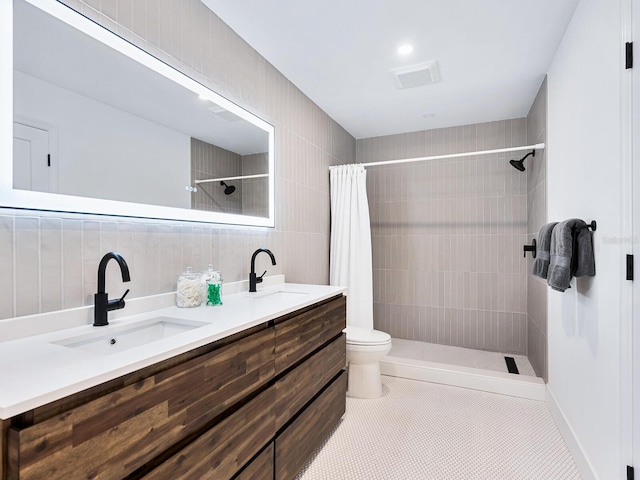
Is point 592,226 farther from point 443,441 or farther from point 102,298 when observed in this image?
point 102,298

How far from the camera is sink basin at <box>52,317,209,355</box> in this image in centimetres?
116

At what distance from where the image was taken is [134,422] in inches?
34.8

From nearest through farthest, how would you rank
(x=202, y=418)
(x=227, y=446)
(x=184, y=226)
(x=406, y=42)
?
(x=202, y=418) < (x=227, y=446) < (x=184, y=226) < (x=406, y=42)

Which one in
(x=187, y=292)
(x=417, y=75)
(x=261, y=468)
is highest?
(x=417, y=75)

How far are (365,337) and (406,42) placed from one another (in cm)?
198

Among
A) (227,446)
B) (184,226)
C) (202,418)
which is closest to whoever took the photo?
(202,418)

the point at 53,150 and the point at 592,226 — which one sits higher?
the point at 53,150

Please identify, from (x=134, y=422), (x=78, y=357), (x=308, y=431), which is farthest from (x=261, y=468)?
(x=78, y=357)

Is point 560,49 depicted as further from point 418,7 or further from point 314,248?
point 314,248

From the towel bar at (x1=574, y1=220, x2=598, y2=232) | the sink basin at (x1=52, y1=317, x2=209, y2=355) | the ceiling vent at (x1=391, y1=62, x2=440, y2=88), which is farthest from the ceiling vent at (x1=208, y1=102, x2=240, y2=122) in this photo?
the towel bar at (x1=574, y1=220, x2=598, y2=232)

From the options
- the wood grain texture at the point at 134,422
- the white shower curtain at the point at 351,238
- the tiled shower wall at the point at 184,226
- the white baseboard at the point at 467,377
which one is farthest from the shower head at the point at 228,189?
the white baseboard at the point at 467,377

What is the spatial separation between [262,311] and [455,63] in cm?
213

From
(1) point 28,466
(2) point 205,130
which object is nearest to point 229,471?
(1) point 28,466

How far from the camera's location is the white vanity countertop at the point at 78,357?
0.71m
